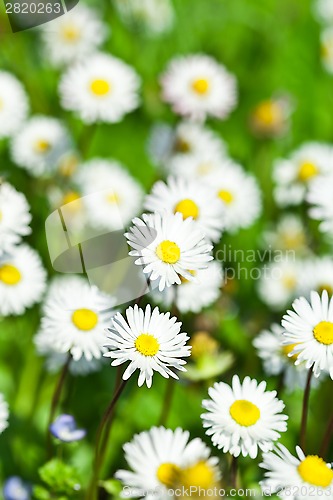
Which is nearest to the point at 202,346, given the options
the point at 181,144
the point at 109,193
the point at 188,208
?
the point at 188,208

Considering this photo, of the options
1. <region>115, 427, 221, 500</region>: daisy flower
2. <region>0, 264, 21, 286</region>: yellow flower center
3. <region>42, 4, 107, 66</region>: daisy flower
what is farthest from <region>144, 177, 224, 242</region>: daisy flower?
<region>42, 4, 107, 66</region>: daisy flower

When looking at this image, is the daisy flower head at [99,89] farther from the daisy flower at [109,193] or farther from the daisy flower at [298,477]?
the daisy flower at [298,477]

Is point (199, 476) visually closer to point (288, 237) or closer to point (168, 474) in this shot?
point (168, 474)

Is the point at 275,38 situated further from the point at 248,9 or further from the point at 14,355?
the point at 14,355

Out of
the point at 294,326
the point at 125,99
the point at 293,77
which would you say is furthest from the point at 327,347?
the point at 293,77

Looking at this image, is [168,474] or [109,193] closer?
[168,474]

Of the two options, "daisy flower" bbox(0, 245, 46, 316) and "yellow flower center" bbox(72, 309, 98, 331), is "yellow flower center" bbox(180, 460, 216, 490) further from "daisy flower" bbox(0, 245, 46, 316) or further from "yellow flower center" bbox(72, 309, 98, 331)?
"daisy flower" bbox(0, 245, 46, 316)
